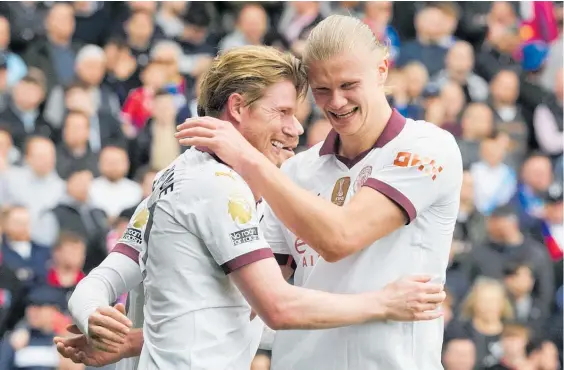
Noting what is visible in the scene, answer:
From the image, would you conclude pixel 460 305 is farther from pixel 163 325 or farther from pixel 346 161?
pixel 163 325

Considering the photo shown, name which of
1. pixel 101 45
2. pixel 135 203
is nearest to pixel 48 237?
pixel 135 203

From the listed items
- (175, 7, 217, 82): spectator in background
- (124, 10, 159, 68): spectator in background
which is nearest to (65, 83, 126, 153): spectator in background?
(124, 10, 159, 68): spectator in background

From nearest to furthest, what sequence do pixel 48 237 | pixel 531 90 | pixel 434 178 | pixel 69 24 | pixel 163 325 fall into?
pixel 163 325
pixel 434 178
pixel 48 237
pixel 69 24
pixel 531 90

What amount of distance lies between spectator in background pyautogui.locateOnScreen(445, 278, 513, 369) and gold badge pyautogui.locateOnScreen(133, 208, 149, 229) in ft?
16.4

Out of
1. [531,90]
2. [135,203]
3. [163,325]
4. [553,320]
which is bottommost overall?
[553,320]

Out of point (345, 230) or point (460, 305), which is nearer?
point (345, 230)

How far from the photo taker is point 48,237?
964cm

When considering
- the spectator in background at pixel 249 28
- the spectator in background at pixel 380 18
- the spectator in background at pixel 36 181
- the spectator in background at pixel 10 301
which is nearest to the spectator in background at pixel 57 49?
the spectator in background at pixel 36 181

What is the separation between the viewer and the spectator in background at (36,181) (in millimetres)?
9859

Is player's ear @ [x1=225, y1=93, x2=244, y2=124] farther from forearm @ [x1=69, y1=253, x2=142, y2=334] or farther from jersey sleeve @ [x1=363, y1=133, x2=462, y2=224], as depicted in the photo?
forearm @ [x1=69, y1=253, x2=142, y2=334]

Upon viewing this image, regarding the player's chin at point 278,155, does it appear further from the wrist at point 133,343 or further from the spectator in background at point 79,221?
the spectator in background at point 79,221

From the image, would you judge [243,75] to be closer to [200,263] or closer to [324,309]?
[200,263]

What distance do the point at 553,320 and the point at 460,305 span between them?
1.02 metres

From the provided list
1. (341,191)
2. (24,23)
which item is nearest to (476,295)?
(24,23)
